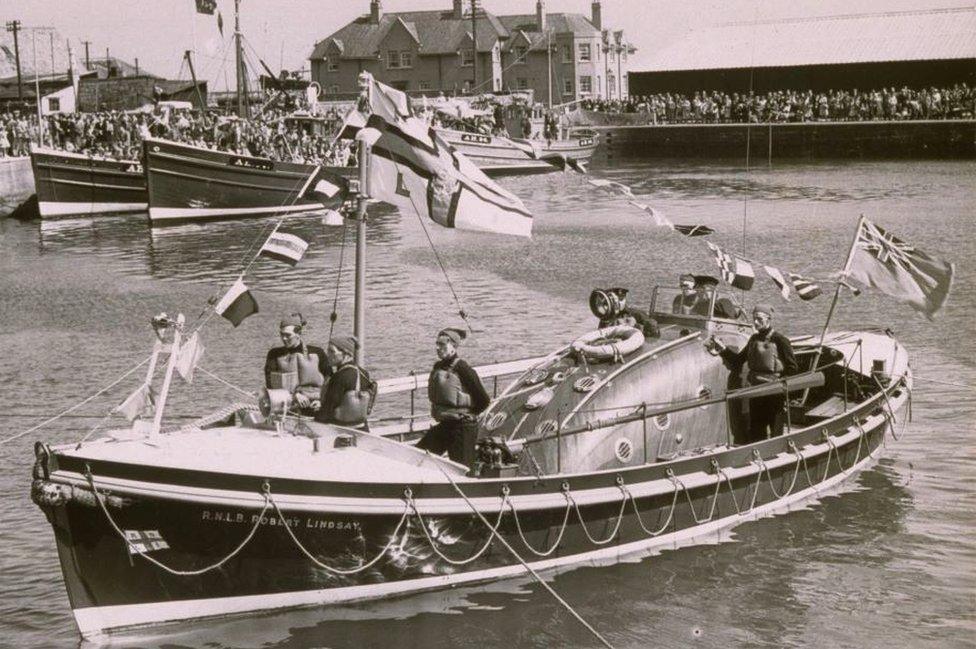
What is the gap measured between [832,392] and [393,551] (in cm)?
904

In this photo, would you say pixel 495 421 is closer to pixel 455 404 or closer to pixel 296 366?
pixel 455 404

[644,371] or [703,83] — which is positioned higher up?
[703,83]

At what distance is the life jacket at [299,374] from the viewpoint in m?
15.0

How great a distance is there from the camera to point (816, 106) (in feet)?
244

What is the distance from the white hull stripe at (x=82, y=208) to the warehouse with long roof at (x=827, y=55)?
125 feet

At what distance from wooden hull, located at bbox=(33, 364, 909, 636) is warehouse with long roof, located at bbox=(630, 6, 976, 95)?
6504cm

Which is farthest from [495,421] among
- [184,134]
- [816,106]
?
[816,106]

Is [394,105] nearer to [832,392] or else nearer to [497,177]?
[832,392]

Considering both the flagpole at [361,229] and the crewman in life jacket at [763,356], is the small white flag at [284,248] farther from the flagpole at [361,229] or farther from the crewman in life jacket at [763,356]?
the crewman in life jacket at [763,356]

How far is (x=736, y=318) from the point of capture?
685 inches

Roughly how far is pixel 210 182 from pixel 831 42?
151ft

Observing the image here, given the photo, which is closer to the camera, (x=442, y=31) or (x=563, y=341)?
(x=563, y=341)

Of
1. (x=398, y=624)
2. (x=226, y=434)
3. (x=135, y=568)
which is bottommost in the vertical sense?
(x=398, y=624)

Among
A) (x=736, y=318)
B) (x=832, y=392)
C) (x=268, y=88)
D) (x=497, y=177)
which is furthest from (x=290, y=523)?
(x=268, y=88)
